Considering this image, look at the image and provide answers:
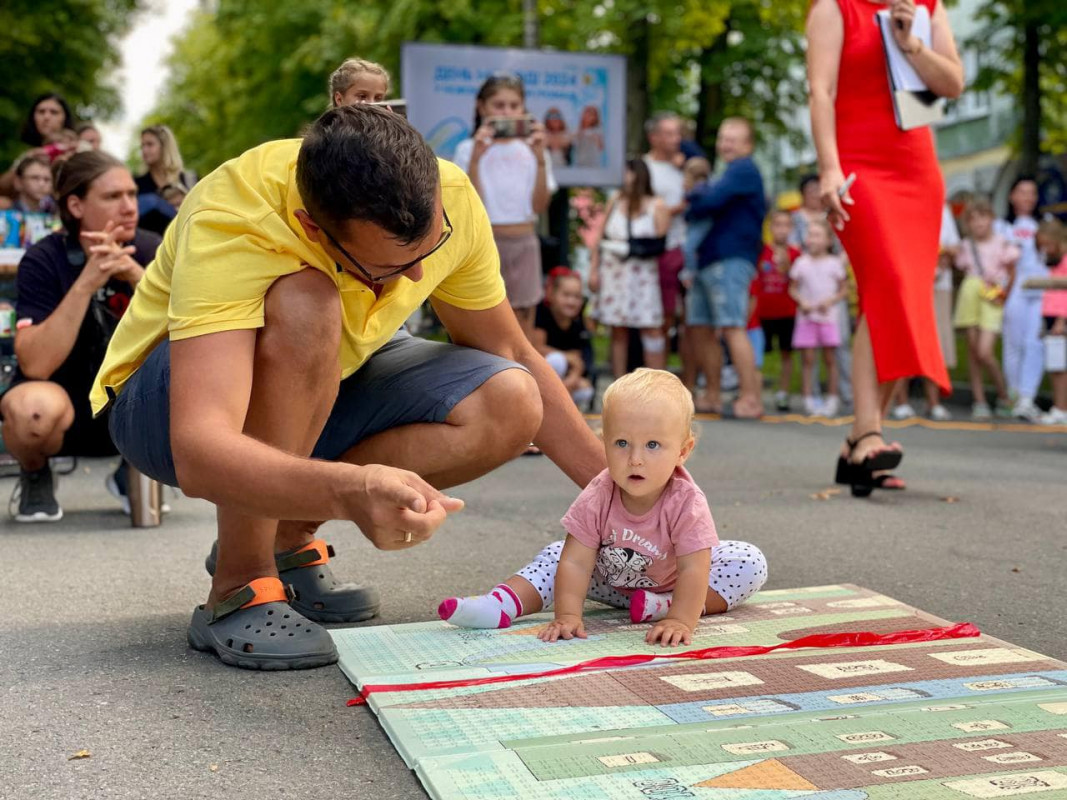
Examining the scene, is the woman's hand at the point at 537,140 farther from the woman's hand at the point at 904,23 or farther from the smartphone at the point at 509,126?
the woman's hand at the point at 904,23

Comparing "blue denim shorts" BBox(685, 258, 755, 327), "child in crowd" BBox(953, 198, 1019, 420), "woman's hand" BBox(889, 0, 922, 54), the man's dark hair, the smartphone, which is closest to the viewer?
the man's dark hair

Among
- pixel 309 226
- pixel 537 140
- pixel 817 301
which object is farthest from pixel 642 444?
pixel 817 301

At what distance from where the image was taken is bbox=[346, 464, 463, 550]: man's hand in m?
2.38

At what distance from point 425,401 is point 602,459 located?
498mm

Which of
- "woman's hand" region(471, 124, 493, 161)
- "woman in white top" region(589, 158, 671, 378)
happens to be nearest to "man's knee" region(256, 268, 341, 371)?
"woman's hand" region(471, 124, 493, 161)

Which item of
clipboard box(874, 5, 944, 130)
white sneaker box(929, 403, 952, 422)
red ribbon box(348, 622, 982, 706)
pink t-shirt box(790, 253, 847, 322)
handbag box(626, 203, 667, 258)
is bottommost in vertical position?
white sneaker box(929, 403, 952, 422)

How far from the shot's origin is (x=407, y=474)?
8.06 ft

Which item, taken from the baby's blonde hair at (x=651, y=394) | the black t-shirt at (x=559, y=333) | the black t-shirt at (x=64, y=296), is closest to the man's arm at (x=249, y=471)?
the baby's blonde hair at (x=651, y=394)

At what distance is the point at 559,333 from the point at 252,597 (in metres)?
7.84

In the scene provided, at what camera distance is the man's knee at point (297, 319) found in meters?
3.28

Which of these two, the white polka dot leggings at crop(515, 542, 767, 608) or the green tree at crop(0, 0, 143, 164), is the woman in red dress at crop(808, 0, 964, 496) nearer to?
the white polka dot leggings at crop(515, 542, 767, 608)

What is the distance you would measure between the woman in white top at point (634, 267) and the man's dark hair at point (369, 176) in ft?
28.3

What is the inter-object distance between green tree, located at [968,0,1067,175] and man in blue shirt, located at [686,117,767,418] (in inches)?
351

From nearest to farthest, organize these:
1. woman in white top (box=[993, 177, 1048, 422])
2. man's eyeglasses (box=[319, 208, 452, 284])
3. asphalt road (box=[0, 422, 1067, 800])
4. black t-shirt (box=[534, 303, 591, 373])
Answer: asphalt road (box=[0, 422, 1067, 800]), man's eyeglasses (box=[319, 208, 452, 284]), black t-shirt (box=[534, 303, 591, 373]), woman in white top (box=[993, 177, 1048, 422])
